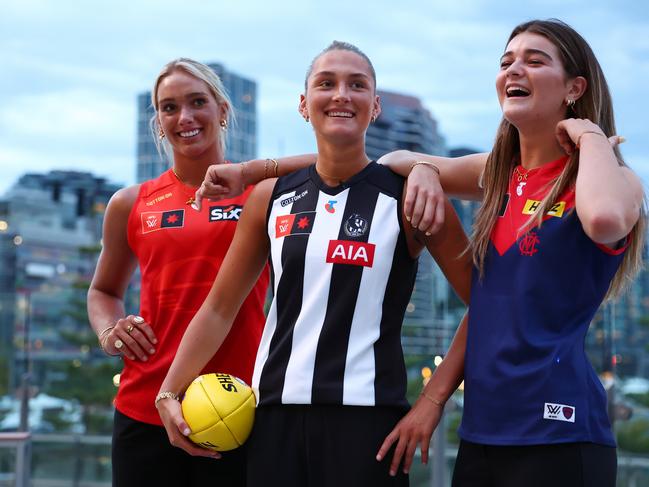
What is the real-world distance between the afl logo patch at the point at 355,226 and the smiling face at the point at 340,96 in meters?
0.18

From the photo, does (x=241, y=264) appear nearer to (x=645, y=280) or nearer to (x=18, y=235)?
(x=645, y=280)

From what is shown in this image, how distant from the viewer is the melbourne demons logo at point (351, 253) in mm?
1813

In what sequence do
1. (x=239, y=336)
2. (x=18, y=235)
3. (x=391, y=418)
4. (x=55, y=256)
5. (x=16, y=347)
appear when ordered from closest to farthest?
(x=391, y=418) → (x=239, y=336) → (x=18, y=235) → (x=16, y=347) → (x=55, y=256)

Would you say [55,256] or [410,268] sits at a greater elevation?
[55,256]

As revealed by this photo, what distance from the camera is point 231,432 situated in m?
1.83

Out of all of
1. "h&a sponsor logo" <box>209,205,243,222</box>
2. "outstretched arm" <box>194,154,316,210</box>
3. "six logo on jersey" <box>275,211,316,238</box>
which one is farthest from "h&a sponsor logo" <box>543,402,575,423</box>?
"h&a sponsor logo" <box>209,205,243,222</box>

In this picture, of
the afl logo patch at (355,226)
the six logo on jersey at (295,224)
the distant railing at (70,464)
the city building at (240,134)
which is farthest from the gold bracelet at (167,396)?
the city building at (240,134)

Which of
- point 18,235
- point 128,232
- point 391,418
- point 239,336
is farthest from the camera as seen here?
point 18,235

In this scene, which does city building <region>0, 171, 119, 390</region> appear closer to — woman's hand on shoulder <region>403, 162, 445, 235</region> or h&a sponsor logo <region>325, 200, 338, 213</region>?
h&a sponsor logo <region>325, 200, 338, 213</region>

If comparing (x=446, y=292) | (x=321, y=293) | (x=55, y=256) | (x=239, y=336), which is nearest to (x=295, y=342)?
(x=321, y=293)

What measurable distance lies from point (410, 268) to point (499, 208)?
24 centimetres

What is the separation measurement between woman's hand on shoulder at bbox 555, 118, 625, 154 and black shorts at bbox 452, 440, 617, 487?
61 centimetres

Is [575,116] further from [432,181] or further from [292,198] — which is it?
[292,198]

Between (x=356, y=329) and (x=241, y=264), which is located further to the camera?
(x=241, y=264)
